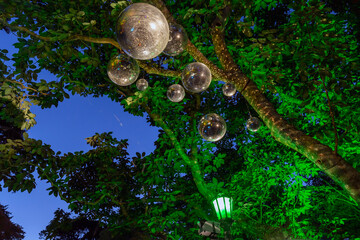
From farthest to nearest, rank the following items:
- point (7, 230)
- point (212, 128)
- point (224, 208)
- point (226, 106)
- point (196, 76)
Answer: point (7, 230) < point (226, 106) < point (224, 208) < point (212, 128) < point (196, 76)

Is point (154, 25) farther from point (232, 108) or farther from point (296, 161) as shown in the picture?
point (232, 108)

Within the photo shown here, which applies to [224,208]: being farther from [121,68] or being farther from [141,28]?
[141,28]

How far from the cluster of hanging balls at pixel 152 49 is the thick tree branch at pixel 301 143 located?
31cm

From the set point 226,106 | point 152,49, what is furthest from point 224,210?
point 226,106

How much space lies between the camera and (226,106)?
7359 millimetres

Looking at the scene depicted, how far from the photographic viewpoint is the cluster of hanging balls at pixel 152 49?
1.81 metres

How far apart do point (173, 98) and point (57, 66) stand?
3519mm

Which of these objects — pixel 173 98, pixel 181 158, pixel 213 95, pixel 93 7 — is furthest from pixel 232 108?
pixel 93 7

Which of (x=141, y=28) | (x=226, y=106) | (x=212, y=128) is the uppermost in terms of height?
(x=226, y=106)

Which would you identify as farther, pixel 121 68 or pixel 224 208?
pixel 224 208

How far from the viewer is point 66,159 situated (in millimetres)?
5570

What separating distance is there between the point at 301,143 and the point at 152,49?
1.78 metres

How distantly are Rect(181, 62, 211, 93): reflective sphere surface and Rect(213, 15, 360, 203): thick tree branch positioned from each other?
Answer: 448mm

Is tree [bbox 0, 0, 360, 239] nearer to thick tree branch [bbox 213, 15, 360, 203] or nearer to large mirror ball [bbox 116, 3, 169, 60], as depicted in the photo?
thick tree branch [bbox 213, 15, 360, 203]
